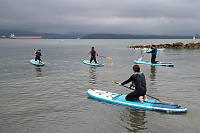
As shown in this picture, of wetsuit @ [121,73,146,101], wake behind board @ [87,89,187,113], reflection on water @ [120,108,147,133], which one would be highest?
wetsuit @ [121,73,146,101]

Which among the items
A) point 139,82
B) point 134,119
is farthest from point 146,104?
point 134,119

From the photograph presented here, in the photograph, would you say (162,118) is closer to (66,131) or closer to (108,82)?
(66,131)

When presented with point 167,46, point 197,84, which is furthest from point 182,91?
point 167,46

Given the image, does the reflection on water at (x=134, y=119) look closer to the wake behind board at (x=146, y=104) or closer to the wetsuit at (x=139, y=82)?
the wake behind board at (x=146, y=104)

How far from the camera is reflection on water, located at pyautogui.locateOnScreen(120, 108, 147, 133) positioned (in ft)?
26.8

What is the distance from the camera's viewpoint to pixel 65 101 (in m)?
11.6

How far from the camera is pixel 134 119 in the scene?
353 inches

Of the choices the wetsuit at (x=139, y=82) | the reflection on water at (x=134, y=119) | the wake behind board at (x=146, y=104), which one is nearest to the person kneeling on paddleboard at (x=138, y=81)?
the wetsuit at (x=139, y=82)

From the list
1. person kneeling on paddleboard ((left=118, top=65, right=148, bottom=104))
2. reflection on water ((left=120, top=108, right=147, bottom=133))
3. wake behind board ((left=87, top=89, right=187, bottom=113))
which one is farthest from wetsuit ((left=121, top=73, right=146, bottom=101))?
reflection on water ((left=120, top=108, right=147, bottom=133))

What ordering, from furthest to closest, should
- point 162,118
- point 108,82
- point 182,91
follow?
point 108,82 < point 182,91 < point 162,118

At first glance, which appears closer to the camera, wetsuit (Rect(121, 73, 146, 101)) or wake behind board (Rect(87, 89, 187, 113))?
wake behind board (Rect(87, 89, 187, 113))

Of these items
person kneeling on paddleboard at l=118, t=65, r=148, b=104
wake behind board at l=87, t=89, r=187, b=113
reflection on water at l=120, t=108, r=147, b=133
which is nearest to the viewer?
reflection on water at l=120, t=108, r=147, b=133

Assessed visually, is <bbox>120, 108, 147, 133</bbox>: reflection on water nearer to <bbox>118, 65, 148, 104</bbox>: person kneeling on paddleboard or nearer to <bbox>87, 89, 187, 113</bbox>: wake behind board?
<bbox>87, 89, 187, 113</bbox>: wake behind board

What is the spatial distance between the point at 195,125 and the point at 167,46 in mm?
71205
